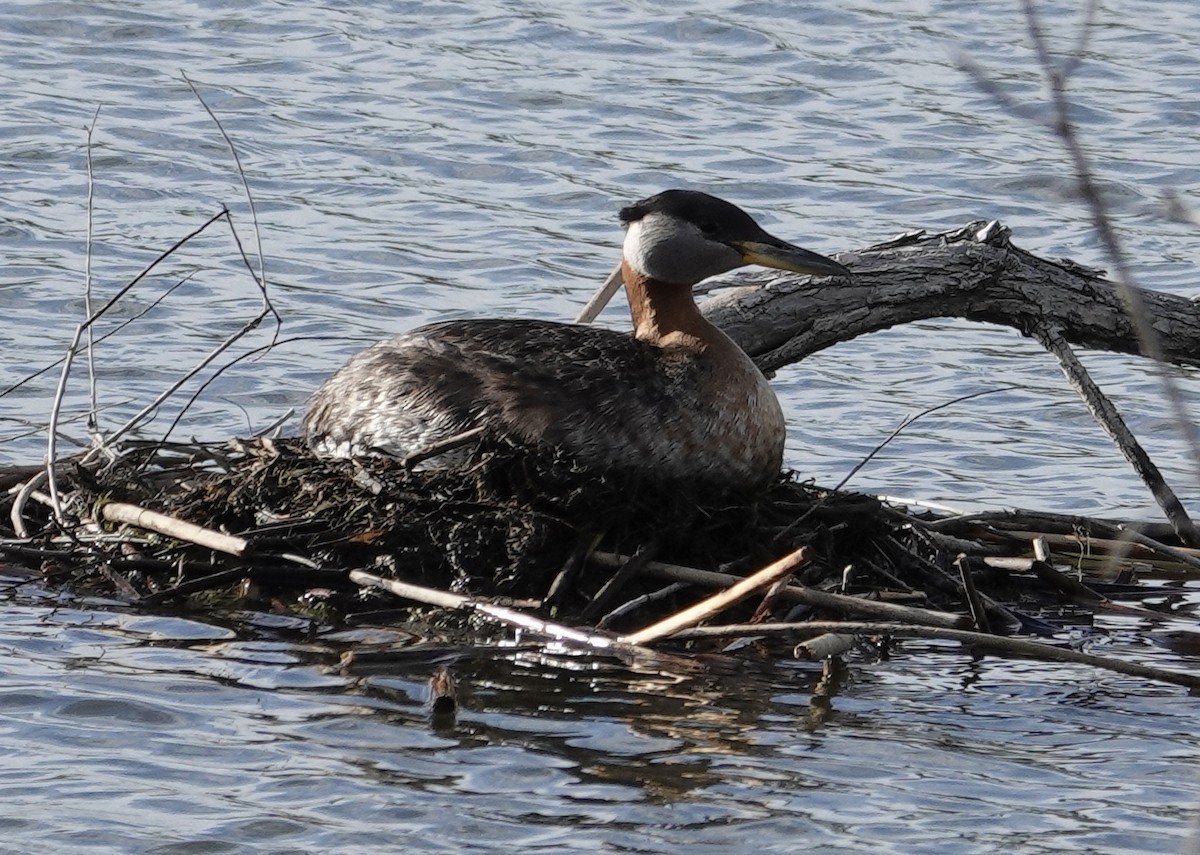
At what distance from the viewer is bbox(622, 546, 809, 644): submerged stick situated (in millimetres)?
5625

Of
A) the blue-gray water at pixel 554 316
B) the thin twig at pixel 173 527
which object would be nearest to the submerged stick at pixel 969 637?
the blue-gray water at pixel 554 316

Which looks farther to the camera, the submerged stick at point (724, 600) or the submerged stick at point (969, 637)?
the submerged stick at point (724, 600)

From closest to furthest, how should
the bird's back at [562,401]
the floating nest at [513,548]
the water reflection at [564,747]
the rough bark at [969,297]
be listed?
the water reflection at [564,747]
the floating nest at [513,548]
the bird's back at [562,401]
the rough bark at [969,297]

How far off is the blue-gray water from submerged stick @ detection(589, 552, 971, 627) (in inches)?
8.4

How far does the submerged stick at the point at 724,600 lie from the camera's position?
5.62m

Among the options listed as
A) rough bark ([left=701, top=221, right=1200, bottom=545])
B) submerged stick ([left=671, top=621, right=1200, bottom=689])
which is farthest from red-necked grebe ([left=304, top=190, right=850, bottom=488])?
submerged stick ([left=671, top=621, right=1200, bottom=689])

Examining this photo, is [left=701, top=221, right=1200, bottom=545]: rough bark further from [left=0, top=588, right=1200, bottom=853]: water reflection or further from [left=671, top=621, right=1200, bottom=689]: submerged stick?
[left=671, top=621, right=1200, bottom=689]: submerged stick

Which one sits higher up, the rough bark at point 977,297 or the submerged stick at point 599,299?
the rough bark at point 977,297

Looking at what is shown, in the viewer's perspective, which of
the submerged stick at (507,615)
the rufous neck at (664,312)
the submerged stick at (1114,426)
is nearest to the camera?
the submerged stick at (507,615)

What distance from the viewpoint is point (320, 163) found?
41.6 feet

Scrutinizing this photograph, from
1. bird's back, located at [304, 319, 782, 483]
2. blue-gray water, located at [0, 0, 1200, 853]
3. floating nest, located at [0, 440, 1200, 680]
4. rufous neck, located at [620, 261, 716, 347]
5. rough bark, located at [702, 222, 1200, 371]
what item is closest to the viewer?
blue-gray water, located at [0, 0, 1200, 853]

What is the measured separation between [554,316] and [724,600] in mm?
4865

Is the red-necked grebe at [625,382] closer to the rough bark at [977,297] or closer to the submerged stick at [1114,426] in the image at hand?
the rough bark at [977,297]

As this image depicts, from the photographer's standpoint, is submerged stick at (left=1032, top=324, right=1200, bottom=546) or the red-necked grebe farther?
submerged stick at (left=1032, top=324, right=1200, bottom=546)
